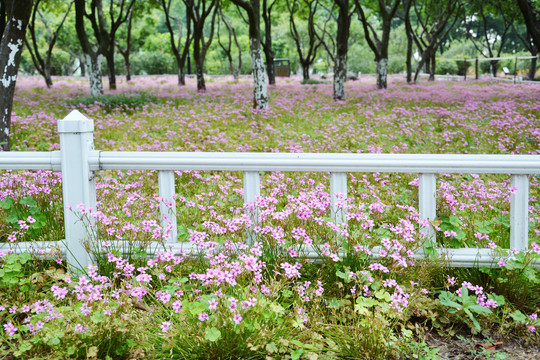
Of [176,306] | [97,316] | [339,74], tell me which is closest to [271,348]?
[176,306]

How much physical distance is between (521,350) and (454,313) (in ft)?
1.41

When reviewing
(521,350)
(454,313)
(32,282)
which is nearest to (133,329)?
(32,282)

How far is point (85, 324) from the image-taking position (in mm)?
2605

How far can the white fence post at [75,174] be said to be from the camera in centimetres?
338

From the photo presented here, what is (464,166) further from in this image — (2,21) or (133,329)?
(2,21)

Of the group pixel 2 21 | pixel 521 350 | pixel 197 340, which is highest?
pixel 2 21

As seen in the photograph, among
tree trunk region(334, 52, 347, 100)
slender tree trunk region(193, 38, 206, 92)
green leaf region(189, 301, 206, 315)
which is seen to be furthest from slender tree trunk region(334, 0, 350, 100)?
green leaf region(189, 301, 206, 315)

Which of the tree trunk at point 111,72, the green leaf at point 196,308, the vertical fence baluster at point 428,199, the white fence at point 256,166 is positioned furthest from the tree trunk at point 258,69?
the tree trunk at point 111,72

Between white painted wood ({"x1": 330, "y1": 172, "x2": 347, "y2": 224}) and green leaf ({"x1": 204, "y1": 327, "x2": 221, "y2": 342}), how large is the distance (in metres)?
1.29

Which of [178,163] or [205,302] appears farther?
[178,163]

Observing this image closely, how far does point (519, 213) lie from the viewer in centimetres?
328

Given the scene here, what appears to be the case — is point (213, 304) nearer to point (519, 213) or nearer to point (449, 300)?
point (449, 300)

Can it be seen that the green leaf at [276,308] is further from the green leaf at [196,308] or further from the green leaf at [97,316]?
the green leaf at [97,316]

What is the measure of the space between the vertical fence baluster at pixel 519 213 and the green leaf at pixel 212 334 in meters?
2.20
